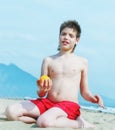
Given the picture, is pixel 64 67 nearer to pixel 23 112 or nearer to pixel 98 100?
pixel 98 100

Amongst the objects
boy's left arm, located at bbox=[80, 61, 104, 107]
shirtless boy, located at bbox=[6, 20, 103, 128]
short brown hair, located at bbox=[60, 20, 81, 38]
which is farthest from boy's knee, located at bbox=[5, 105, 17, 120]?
short brown hair, located at bbox=[60, 20, 81, 38]

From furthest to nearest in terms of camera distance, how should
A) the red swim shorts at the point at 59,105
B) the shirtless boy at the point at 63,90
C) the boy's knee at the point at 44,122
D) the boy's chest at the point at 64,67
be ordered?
1. the boy's chest at the point at 64,67
2. the red swim shorts at the point at 59,105
3. the shirtless boy at the point at 63,90
4. the boy's knee at the point at 44,122

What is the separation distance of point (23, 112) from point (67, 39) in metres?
0.92

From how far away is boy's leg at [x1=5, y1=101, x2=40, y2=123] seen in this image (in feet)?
13.0

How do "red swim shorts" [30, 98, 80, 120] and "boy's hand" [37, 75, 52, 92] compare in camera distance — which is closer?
"boy's hand" [37, 75, 52, 92]

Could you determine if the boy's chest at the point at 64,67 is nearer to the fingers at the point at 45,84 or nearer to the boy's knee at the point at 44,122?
the fingers at the point at 45,84

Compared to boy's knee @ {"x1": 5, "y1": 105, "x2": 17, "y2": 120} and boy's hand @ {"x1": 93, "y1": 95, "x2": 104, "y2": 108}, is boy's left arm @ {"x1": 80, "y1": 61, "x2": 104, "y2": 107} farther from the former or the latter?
boy's knee @ {"x1": 5, "y1": 105, "x2": 17, "y2": 120}

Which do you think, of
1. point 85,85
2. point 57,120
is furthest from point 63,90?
point 57,120

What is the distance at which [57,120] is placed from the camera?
12.4ft

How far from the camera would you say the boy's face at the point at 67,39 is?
4160 mm

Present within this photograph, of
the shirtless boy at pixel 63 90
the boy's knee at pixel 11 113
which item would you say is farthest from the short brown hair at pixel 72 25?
the boy's knee at pixel 11 113

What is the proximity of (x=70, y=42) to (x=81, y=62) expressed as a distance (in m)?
0.27

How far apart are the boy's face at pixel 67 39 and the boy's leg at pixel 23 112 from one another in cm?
72

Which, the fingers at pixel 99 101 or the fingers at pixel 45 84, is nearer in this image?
the fingers at pixel 45 84
